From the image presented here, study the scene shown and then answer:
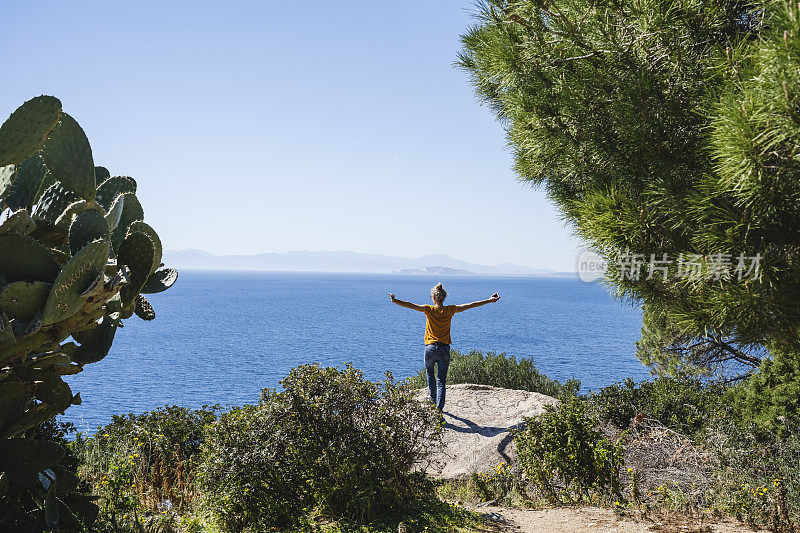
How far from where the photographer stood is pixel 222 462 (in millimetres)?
4203

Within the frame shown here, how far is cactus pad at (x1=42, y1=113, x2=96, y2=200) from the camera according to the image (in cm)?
247

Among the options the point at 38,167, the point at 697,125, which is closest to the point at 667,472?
the point at 697,125

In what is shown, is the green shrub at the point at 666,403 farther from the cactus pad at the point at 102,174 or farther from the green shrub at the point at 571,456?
the cactus pad at the point at 102,174

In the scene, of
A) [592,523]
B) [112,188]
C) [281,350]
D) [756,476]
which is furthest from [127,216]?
[281,350]

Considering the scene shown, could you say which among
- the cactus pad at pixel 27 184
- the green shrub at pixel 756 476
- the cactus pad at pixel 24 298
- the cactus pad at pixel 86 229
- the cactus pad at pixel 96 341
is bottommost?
the green shrub at pixel 756 476

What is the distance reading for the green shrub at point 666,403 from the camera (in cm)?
771

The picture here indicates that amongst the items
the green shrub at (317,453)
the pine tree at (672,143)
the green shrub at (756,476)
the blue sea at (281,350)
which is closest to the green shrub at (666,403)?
the green shrub at (756,476)

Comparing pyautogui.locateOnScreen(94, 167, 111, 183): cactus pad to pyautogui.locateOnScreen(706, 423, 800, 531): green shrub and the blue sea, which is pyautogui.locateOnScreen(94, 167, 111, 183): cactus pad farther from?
the blue sea

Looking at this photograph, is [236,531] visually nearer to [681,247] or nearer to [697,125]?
[681,247]

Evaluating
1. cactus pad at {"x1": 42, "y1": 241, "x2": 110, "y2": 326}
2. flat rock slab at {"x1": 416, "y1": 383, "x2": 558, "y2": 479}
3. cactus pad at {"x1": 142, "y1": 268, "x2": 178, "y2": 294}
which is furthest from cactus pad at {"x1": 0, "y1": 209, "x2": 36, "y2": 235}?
flat rock slab at {"x1": 416, "y1": 383, "x2": 558, "y2": 479}

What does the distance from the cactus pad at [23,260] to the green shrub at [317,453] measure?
7.68 feet

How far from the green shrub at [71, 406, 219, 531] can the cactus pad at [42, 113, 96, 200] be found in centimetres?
226

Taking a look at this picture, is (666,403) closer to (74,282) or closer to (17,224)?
(74,282)

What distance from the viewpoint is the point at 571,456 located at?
16.3 feet
